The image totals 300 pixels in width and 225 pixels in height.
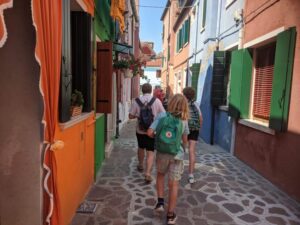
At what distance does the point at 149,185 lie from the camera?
4363mm

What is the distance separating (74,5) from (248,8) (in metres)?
4.18

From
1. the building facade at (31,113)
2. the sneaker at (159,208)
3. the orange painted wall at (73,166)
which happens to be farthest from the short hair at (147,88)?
the building facade at (31,113)

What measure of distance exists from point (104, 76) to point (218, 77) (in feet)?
13.1

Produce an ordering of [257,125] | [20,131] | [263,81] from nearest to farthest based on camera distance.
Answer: [20,131]
[257,125]
[263,81]

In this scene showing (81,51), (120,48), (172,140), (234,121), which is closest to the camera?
(172,140)

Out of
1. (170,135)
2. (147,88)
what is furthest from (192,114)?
(170,135)

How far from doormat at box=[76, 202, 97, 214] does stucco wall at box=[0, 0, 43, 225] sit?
1.25 m

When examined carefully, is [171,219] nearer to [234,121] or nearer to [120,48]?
[234,121]

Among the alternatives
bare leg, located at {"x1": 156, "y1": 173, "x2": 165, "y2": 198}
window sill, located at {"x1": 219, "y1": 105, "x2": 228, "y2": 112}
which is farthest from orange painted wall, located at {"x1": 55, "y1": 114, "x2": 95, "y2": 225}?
window sill, located at {"x1": 219, "y1": 105, "x2": 228, "y2": 112}

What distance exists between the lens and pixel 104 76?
458cm

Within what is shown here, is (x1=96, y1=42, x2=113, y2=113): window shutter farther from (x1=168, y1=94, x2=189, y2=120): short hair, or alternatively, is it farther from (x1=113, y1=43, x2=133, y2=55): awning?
(x1=168, y1=94, x2=189, y2=120): short hair

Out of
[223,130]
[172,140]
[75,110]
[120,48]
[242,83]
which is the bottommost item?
[223,130]

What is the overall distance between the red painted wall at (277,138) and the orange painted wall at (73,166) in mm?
3130

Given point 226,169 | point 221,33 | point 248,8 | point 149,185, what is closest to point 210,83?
point 221,33
